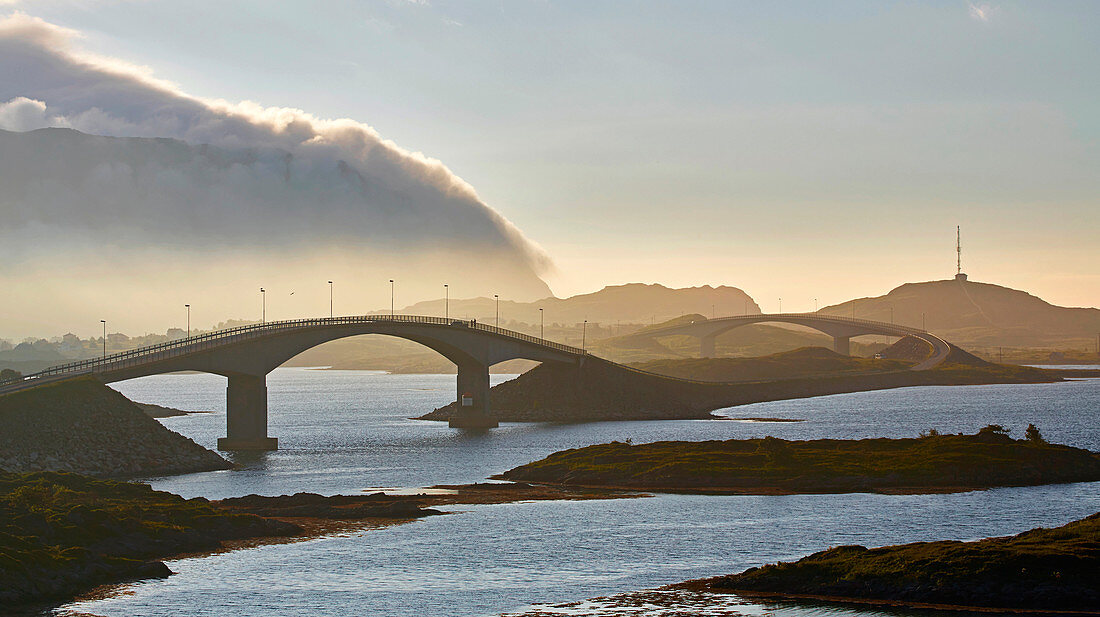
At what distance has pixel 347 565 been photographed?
6556 centimetres

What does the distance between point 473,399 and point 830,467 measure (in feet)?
297

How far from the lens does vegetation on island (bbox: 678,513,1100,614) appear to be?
52688 millimetres

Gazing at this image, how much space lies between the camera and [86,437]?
106 meters

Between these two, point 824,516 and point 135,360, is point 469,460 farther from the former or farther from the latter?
point 824,516

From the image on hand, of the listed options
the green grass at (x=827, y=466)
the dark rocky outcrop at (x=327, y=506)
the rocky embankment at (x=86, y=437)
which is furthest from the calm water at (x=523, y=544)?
the rocky embankment at (x=86, y=437)

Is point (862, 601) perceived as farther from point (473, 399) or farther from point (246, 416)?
point (473, 399)

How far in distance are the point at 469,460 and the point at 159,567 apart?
216 feet

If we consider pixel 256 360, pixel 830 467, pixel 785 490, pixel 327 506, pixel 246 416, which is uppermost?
pixel 256 360

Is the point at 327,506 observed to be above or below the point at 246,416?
below

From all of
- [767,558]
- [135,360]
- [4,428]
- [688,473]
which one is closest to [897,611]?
[767,558]

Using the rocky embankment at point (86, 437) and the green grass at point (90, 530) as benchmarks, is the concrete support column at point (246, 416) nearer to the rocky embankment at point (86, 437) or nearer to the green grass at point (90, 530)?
the rocky embankment at point (86, 437)

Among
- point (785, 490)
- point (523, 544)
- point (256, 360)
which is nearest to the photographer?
point (523, 544)

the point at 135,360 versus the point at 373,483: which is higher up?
the point at 135,360

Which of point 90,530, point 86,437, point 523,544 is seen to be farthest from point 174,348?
point 523,544
